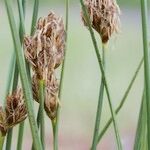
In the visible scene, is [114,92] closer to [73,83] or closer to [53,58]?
[73,83]

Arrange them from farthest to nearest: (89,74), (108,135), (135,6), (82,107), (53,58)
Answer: (135,6), (89,74), (82,107), (108,135), (53,58)

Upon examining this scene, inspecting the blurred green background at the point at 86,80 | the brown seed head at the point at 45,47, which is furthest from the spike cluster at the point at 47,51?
the blurred green background at the point at 86,80

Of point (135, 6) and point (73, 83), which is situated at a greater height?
point (135, 6)

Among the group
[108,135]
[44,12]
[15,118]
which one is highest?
[44,12]

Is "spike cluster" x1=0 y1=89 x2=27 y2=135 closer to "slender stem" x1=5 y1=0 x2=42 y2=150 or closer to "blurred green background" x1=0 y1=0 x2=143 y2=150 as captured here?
"slender stem" x1=5 y1=0 x2=42 y2=150

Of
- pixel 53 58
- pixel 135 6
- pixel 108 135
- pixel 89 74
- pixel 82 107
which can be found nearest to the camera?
pixel 53 58

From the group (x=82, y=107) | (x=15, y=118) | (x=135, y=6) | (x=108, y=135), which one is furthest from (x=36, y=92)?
(x=135, y=6)

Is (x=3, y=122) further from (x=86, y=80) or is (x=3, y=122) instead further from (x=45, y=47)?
(x=86, y=80)
